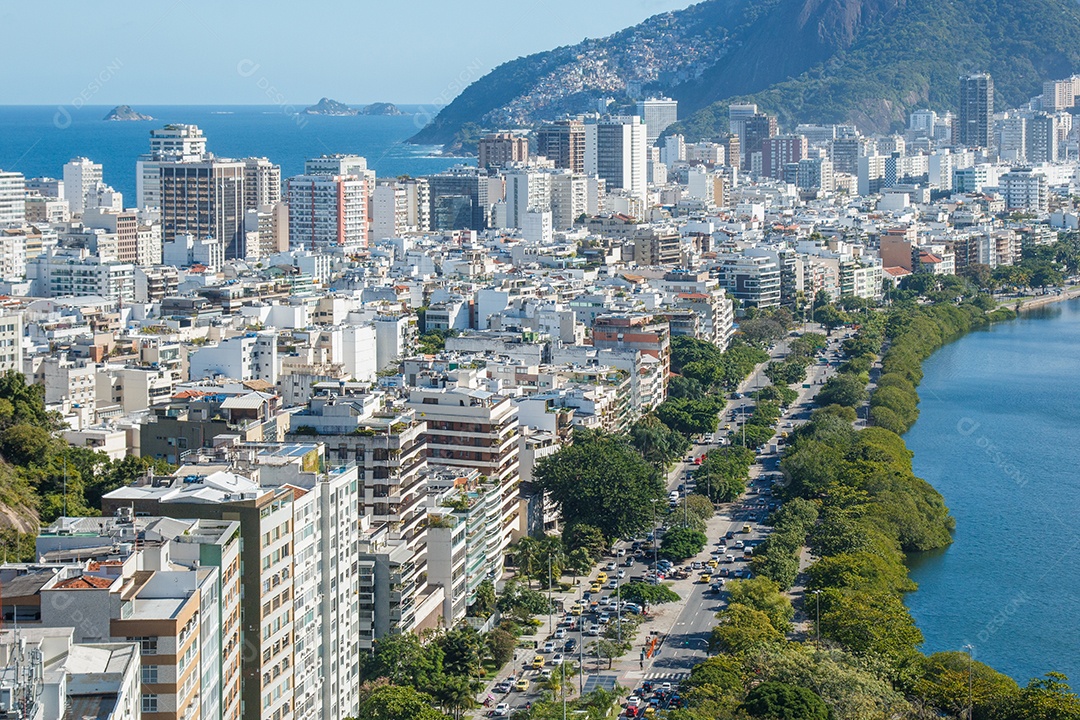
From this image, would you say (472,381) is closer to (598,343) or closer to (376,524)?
(376,524)

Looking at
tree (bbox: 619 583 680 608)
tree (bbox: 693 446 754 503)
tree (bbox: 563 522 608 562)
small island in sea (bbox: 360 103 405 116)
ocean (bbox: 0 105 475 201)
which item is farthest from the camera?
small island in sea (bbox: 360 103 405 116)

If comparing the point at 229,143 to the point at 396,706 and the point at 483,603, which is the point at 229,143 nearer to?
the point at 483,603

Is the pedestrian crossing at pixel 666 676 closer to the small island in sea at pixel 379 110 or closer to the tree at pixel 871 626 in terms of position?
the tree at pixel 871 626

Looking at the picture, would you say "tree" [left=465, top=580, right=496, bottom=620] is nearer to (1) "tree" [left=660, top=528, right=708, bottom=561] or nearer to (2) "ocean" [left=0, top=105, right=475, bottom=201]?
(1) "tree" [left=660, top=528, right=708, bottom=561]

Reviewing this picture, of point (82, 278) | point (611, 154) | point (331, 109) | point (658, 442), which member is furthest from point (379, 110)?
point (658, 442)

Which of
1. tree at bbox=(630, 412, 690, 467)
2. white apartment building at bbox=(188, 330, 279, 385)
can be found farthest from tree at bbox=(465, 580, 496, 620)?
white apartment building at bbox=(188, 330, 279, 385)

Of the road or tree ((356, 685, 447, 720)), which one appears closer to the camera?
tree ((356, 685, 447, 720))
